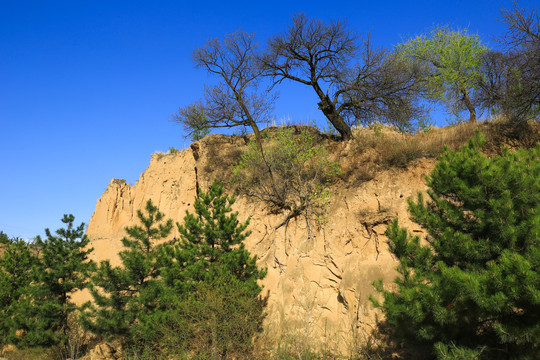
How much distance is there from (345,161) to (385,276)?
6903 mm

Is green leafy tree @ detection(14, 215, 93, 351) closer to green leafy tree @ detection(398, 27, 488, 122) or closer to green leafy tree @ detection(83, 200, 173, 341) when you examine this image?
green leafy tree @ detection(83, 200, 173, 341)

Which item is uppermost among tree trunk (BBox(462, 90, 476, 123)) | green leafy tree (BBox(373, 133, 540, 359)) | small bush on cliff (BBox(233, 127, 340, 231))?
tree trunk (BBox(462, 90, 476, 123))

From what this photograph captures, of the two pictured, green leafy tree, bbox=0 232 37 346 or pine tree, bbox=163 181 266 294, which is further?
green leafy tree, bbox=0 232 37 346

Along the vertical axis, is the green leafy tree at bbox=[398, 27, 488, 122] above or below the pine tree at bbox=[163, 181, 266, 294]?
above

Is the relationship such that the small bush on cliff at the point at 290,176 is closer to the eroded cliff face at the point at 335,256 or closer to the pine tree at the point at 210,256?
the eroded cliff face at the point at 335,256

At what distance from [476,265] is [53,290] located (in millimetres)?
19731

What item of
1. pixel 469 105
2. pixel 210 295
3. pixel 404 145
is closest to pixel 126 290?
pixel 210 295

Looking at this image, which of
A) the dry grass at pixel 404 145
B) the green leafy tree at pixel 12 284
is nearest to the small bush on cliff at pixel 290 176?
the dry grass at pixel 404 145

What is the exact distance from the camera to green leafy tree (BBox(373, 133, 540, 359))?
873 centimetres

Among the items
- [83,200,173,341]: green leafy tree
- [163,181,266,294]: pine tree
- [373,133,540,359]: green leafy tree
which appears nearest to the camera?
[373,133,540,359]: green leafy tree

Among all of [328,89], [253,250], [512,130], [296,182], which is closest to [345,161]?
[296,182]

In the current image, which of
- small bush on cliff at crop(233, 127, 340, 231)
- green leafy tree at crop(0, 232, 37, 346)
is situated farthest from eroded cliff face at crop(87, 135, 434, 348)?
green leafy tree at crop(0, 232, 37, 346)

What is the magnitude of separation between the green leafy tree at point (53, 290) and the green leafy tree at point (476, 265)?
15.1 m

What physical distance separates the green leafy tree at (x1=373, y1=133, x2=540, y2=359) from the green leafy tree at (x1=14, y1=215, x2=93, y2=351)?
593 inches
